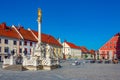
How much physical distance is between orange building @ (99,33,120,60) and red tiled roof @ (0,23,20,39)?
39146 mm

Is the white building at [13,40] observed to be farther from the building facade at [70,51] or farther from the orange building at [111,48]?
the building facade at [70,51]

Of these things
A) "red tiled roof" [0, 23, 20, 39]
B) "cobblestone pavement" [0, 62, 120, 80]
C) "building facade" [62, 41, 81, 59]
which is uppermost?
"red tiled roof" [0, 23, 20, 39]

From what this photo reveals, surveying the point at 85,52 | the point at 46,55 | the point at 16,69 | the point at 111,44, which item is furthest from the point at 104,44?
the point at 16,69

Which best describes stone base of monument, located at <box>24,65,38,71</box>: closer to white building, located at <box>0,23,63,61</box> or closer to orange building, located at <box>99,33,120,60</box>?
white building, located at <box>0,23,63,61</box>

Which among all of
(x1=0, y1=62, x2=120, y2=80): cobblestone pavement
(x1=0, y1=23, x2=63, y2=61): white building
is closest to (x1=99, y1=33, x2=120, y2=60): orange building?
(x1=0, y1=23, x2=63, y2=61): white building

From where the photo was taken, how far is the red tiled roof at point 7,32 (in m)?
59.1

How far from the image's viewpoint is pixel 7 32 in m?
60.9

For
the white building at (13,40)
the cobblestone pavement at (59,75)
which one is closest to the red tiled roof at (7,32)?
the white building at (13,40)

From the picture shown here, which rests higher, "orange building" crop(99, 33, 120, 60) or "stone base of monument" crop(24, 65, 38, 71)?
"orange building" crop(99, 33, 120, 60)

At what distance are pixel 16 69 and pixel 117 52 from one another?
219 ft

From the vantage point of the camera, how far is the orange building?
292ft

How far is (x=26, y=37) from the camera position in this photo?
2628 inches

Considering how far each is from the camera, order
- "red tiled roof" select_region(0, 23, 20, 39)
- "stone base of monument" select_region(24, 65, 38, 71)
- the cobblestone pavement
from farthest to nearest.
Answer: "red tiled roof" select_region(0, 23, 20, 39) < "stone base of monument" select_region(24, 65, 38, 71) < the cobblestone pavement

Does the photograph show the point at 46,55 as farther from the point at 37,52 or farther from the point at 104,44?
the point at 104,44
